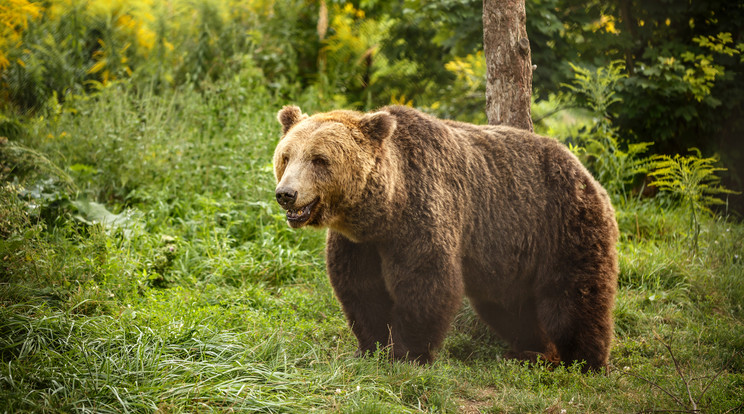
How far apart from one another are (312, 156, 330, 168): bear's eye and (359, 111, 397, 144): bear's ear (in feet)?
1.27

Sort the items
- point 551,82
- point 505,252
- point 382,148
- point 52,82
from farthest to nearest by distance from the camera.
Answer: point 52,82, point 551,82, point 505,252, point 382,148

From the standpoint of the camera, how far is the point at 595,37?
25.8 feet

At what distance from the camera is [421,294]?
406cm

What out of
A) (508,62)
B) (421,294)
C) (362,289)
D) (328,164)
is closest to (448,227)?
(421,294)

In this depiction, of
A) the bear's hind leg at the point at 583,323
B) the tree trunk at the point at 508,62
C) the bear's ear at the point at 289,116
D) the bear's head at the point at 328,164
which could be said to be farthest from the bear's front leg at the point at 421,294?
the tree trunk at the point at 508,62

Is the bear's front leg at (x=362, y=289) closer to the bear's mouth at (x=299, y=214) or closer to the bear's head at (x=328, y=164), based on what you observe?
the bear's head at (x=328, y=164)

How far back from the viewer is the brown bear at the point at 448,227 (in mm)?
4008

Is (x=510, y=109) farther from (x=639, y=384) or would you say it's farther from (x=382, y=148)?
(x=639, y=384)

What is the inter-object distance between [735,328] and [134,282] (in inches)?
196

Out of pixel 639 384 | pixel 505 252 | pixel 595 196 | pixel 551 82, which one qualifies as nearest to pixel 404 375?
pixel 505 252

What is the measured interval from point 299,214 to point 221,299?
178 centimetres

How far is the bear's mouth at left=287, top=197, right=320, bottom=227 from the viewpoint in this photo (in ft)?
12.6

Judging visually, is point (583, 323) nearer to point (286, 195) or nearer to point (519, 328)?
point (519, 328)

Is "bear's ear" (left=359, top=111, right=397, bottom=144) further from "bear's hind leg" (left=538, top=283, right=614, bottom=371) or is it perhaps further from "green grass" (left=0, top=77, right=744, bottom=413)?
"bear's hind leg" (left=538, top=283, right=614, bottom=371)
